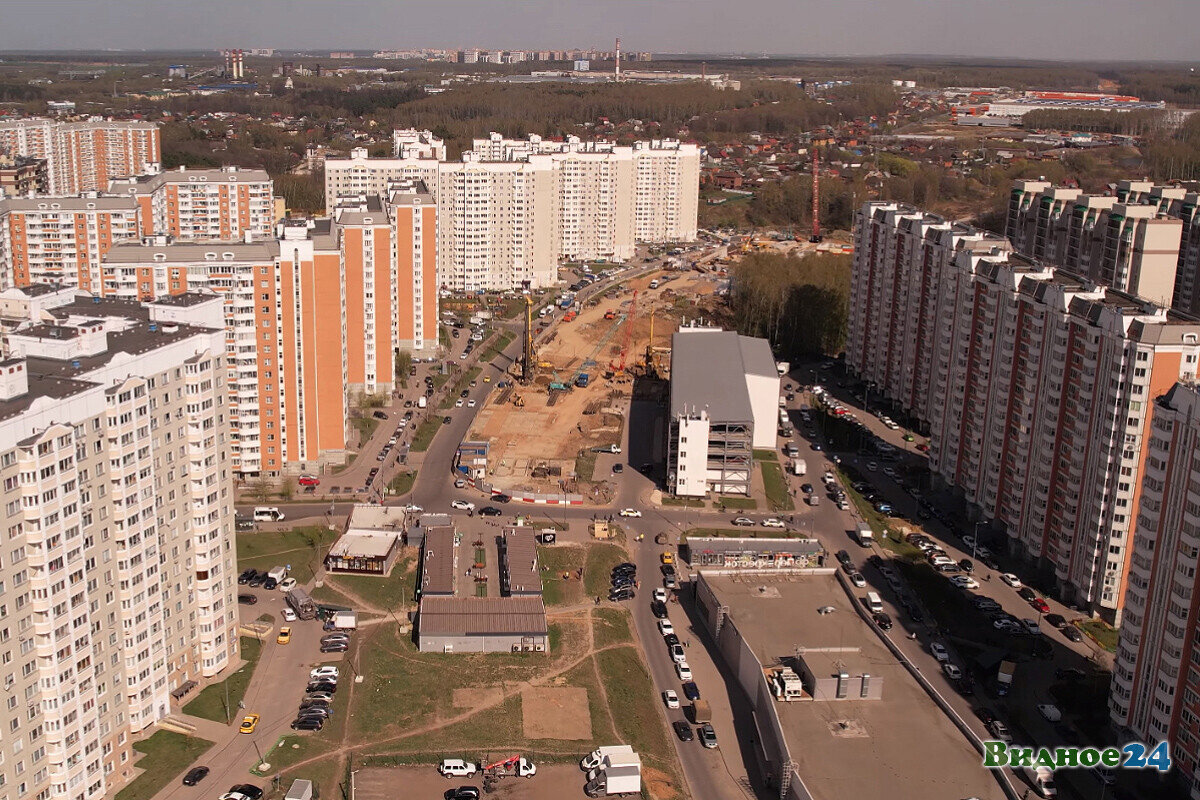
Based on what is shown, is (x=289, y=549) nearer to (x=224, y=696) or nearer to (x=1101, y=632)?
(x=224, y=696)

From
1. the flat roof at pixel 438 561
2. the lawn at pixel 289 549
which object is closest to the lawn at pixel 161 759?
the flat roof at pixel 438 561

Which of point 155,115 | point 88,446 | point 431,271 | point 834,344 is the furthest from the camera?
point 155,115

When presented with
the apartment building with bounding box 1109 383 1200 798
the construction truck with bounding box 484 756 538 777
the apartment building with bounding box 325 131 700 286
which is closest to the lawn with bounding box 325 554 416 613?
the construction truck with bounding box 484 756 538 777

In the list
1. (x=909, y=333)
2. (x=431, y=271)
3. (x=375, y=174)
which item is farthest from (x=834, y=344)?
(x=375, y=174)

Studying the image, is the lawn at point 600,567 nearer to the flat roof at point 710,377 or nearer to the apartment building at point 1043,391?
the flat roof at point 710,377

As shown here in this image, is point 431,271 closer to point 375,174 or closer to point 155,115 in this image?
point 375,174

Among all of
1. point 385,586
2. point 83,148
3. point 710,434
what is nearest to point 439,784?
point 385,586

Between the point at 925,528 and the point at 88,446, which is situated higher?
the point at 88,446
